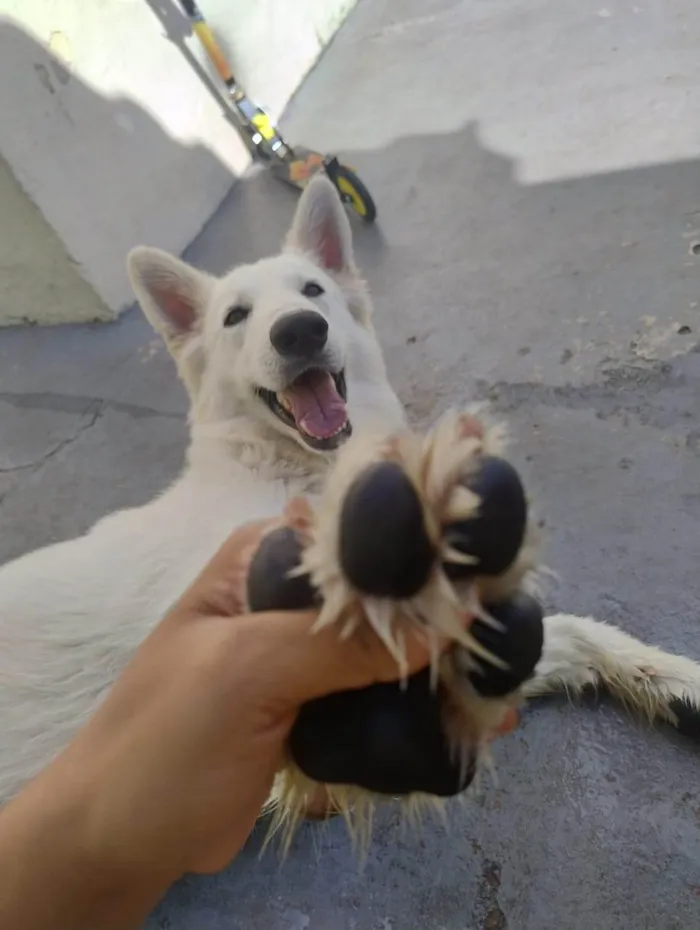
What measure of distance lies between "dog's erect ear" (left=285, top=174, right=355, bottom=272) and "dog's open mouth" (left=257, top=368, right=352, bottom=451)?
0.45m

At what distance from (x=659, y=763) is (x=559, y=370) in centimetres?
121

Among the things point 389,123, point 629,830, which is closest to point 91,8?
point 389,123

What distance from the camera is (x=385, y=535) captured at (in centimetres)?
68

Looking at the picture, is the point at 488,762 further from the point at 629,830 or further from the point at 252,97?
the point at 252,97

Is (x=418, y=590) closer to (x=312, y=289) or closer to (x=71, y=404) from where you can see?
(x=312, y=289)

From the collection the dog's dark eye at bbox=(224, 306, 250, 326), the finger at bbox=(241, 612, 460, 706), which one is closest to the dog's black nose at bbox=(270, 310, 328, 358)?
the dog's dark eye at bbox=(224, 306, 250, 326)

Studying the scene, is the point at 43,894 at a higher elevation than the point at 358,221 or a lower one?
higher

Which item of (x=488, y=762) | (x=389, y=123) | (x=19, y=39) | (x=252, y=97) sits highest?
(x=19, y=39)

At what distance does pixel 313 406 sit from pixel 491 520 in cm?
109

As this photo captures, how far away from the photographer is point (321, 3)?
455 cm

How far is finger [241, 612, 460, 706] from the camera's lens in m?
0.78

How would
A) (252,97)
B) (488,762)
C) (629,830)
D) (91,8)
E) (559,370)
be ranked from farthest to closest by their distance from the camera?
(252,97) → (91,8) → (559,370) → (629,830) → (488,762)

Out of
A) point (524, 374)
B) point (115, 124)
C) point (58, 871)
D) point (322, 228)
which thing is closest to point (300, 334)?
point (322, 228)

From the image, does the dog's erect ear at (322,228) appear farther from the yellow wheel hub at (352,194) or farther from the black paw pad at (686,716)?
the black paw pad at (686,716)
